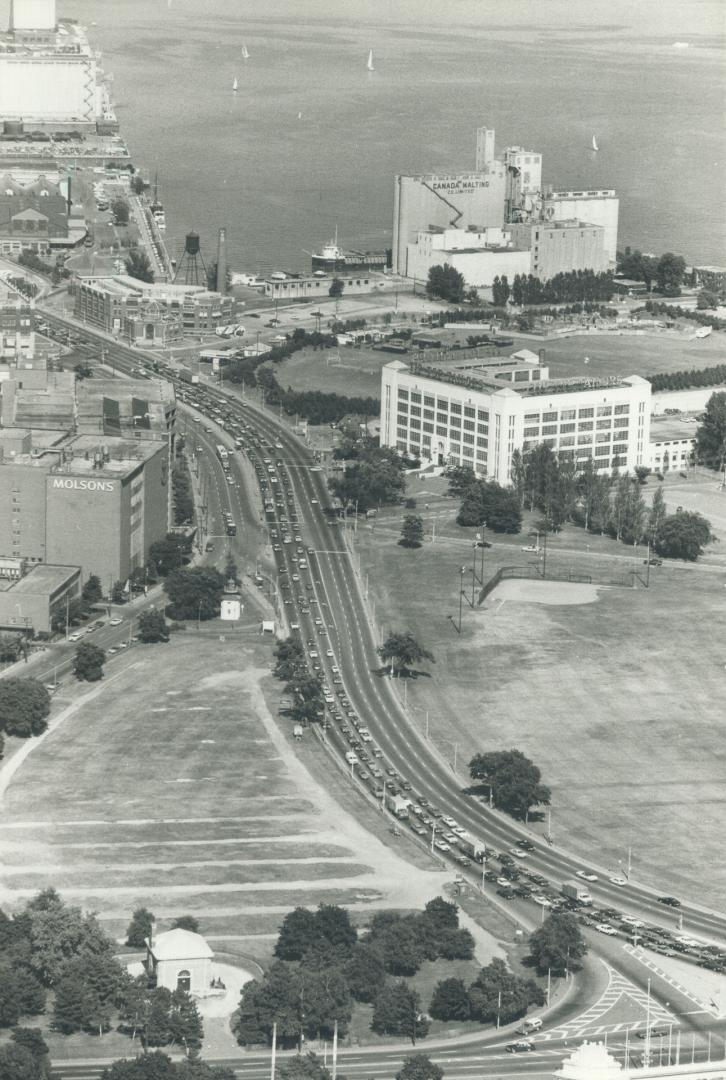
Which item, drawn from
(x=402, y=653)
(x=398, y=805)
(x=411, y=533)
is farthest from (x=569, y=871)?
(x=411, y=533)

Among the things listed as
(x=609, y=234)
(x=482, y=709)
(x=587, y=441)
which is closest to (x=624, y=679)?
(x=482, y=709)

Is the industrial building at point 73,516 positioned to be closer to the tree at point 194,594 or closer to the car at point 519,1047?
the tree at point 194,594

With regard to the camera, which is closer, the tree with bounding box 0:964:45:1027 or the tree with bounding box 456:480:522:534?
the tree with bounding box 0:964:45:1027

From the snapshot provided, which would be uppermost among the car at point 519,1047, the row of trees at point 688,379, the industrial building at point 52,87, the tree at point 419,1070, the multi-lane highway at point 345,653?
the industrial building at point 52,87

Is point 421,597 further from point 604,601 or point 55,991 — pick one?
point 55,991

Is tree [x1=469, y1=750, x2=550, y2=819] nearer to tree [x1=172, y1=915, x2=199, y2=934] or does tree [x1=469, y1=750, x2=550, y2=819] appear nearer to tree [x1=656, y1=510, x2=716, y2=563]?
tree [x1=172, y1=915, x2=199, y2=934]

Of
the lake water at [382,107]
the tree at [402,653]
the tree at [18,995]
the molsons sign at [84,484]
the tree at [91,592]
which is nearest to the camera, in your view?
the tree at [18,995]

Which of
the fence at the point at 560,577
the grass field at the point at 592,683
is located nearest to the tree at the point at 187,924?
the grass field at the point at 592,683

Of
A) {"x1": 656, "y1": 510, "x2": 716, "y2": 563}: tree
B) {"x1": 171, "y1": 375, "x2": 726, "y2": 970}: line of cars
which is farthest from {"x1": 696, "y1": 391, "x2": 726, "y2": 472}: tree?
{"x1": 171, "y1": 375, "x2": 726, "y2": 970}: line of cars
